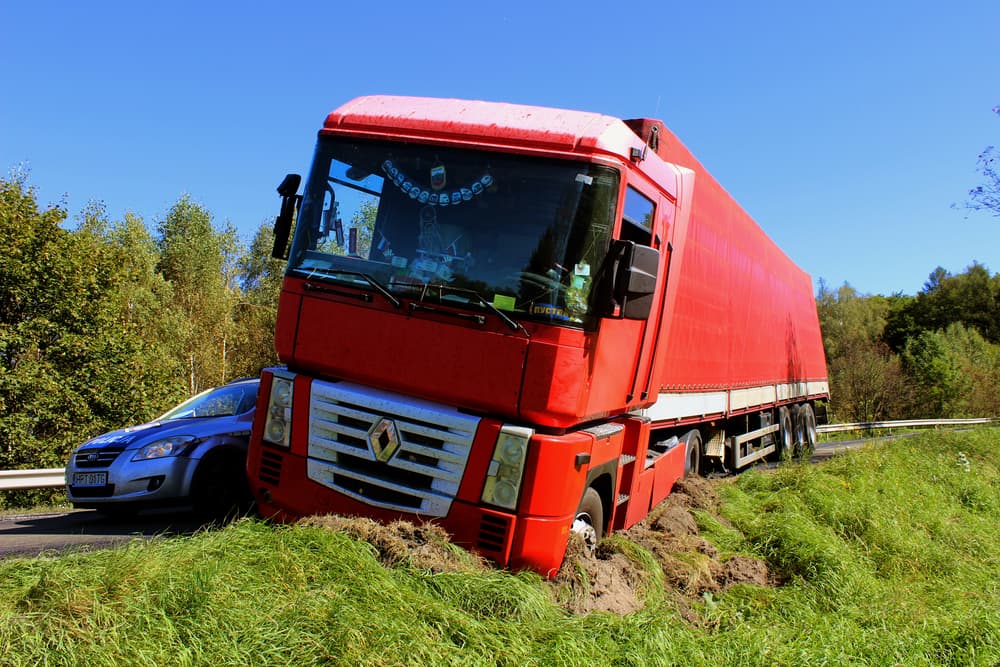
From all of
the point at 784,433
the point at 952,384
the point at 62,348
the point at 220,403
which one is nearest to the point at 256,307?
the point at 62,348

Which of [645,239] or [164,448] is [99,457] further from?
[645,239]

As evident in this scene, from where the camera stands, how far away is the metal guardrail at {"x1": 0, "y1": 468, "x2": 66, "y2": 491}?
9617 millimetres

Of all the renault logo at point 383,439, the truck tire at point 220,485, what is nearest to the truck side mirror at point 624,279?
the renault logo at point 383,439

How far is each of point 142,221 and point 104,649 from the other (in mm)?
46558

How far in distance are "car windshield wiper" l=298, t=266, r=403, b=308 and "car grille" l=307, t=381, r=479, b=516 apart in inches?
25.1

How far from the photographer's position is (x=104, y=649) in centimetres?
312

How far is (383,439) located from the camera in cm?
502

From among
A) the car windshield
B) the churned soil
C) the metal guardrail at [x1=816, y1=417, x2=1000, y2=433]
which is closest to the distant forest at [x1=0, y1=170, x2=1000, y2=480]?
the metal guardrail at [x1=816, y1=417, x2=1000, y2=433]

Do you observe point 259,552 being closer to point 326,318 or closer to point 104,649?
point 104,649

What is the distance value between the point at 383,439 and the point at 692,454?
6.04 meters

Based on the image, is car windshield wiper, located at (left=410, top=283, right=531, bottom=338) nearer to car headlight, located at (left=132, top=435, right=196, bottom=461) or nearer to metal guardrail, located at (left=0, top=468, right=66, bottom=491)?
car headlight, located at (left=132, top=435, right=196, bottom=461)

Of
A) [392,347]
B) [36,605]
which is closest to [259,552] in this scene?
[36,605]

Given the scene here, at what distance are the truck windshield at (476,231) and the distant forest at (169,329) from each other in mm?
19199

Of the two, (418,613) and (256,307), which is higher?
(256,307)
